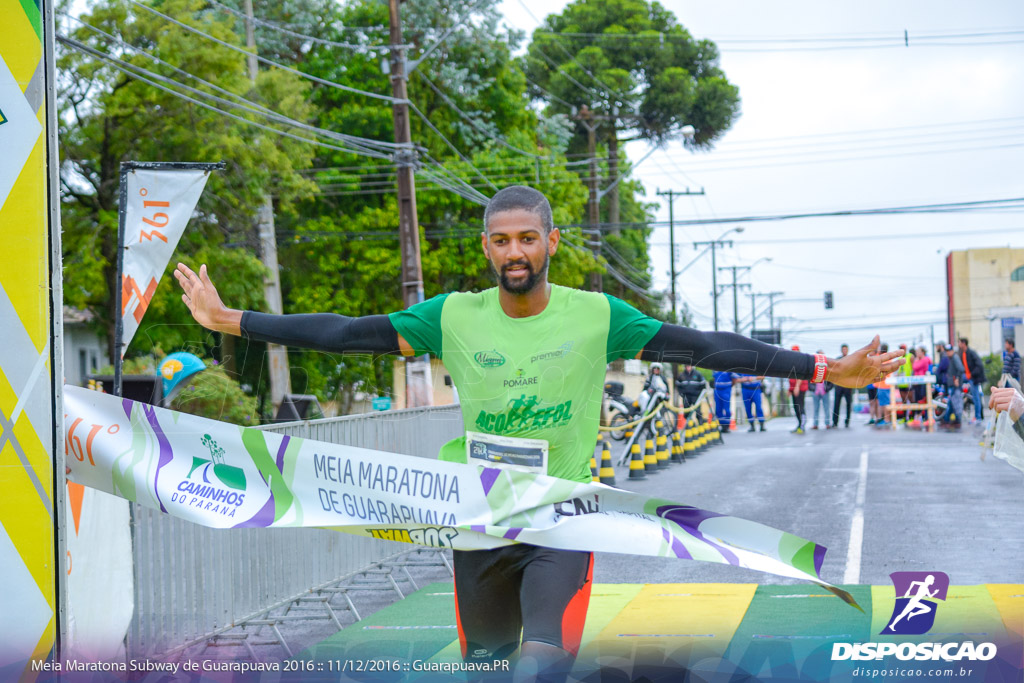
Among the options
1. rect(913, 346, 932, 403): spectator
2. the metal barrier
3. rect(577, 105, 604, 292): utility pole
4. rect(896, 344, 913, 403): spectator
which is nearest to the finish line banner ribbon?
the metal barrier

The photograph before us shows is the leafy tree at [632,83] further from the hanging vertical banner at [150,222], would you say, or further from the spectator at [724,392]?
the hanging vertical banner at [150,222]

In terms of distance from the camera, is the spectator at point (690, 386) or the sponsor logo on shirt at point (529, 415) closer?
the sponsor logo on shirt at point (529, 415)

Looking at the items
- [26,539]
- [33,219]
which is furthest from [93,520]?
[33,219]

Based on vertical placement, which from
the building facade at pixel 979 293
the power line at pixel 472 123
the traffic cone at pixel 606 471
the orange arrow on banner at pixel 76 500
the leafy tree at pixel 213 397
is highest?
the power line at pixel 472 123

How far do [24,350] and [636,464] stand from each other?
536 inches

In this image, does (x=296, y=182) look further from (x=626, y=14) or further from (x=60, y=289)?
(x=626, y=14)

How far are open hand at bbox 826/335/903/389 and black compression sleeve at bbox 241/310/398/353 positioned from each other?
143 centimetres

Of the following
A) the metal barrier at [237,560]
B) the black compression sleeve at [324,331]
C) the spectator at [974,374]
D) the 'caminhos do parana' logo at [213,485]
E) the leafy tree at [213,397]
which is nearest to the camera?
the black compression sleeve at [324,331]

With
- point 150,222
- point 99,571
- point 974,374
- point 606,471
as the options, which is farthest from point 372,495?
point 974,374

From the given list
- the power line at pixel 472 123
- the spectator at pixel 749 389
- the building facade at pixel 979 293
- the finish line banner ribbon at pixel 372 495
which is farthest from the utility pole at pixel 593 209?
the finish line banner ribbon at pixel 372 495

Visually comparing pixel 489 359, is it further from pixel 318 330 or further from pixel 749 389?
pixel 749 389

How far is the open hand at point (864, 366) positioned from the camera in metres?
3.29

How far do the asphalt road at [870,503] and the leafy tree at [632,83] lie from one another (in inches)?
992

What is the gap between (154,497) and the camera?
12.7 ft
